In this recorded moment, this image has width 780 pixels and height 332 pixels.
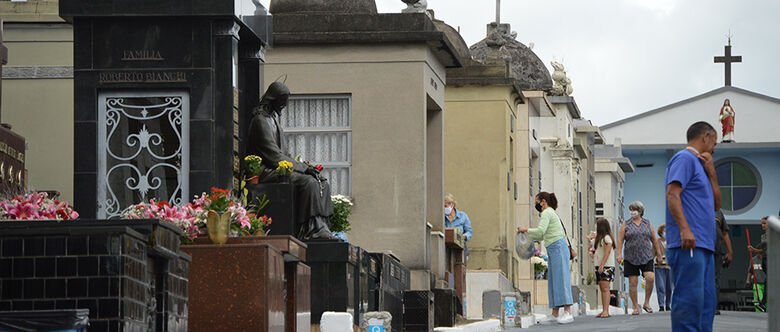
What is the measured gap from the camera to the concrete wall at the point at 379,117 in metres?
21.2

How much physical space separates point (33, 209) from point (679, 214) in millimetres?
4573

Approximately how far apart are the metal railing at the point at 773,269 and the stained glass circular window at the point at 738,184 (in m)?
53.0

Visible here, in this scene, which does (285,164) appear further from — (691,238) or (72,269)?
(72,269)

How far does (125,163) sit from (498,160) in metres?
14.0

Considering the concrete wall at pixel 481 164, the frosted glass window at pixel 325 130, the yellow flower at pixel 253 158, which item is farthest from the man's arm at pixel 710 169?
the concrete wall at pixel 481 164

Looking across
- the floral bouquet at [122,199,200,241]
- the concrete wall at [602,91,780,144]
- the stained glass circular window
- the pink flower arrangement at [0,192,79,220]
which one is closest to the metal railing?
the floral bouquet at [122,199,200,241]

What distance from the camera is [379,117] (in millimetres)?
21438

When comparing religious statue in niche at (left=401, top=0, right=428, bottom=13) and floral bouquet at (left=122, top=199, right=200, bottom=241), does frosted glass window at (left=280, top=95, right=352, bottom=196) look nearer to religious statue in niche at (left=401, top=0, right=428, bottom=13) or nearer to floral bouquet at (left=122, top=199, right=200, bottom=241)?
religious statue in niche at (left=401, top=0, right=428, bottom=13)

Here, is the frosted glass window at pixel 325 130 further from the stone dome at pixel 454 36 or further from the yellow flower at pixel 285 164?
the stone dome at pixel 454 36

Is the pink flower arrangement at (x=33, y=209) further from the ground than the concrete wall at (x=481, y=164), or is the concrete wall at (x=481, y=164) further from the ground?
the concrete wall at (x=481, y=164)

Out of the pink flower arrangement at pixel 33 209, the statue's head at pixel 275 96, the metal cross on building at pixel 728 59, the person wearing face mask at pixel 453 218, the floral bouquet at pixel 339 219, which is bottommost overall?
the pink flower arrangement at pixel 33 209

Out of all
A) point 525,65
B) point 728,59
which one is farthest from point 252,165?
point 728,59

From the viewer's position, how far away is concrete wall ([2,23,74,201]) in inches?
827

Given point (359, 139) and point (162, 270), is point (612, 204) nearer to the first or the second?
point (359, 139)
